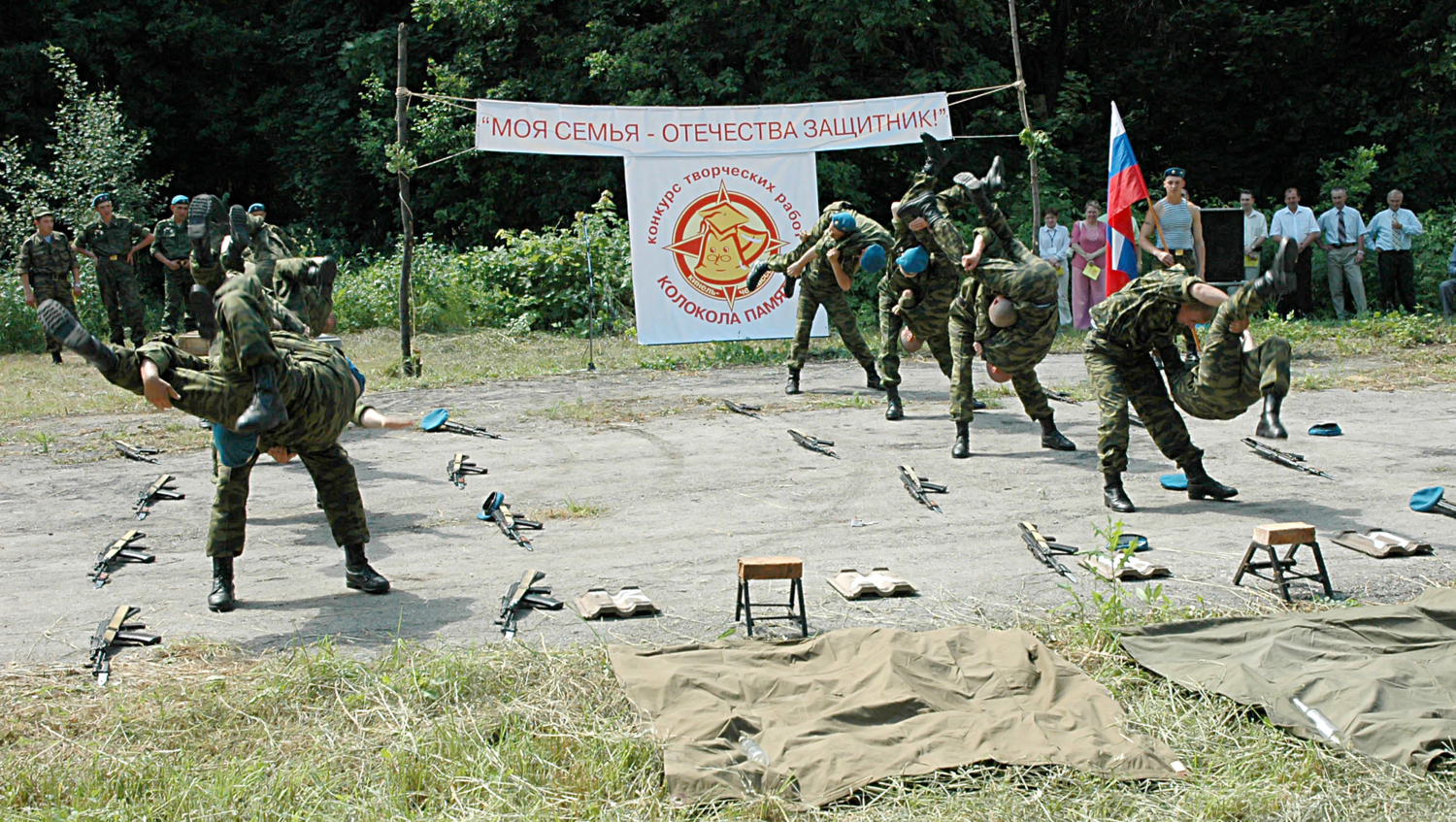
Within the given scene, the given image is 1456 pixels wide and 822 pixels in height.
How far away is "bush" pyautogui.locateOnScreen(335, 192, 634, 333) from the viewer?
723 inches

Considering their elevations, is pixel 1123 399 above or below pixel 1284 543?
above

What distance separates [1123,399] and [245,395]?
4.97 metres

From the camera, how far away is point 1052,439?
370 inches

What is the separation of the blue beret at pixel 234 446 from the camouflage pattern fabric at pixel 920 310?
5612 millimetres

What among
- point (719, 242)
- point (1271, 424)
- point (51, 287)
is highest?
point (719, 242)

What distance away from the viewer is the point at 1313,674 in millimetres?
4512

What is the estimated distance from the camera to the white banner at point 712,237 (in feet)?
48.6

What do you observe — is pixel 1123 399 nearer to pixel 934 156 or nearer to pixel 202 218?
pixel 934 156

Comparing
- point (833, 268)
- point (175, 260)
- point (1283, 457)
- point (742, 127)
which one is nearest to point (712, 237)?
point (742, 127)

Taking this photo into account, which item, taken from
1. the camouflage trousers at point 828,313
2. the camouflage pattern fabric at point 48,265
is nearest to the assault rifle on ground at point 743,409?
the camouflage trousers at point 828,313

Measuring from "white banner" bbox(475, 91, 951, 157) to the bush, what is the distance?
341 cm

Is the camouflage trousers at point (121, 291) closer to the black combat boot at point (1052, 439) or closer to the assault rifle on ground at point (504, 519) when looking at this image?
the assault rifle on ground at point (504, 519)

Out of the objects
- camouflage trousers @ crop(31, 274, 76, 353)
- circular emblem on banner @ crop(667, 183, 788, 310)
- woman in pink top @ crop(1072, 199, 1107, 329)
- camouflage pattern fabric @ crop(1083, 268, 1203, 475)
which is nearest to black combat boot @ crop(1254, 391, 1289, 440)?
camouflage pattern fabric @ crop(1083, 268, 1203, 475)

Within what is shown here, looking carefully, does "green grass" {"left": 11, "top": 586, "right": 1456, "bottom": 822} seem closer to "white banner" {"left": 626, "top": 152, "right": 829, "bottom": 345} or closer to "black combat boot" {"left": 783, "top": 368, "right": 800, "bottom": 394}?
"black combat boot" {"left": 783, "top": 368, "right": 800, "bottom": 394}
